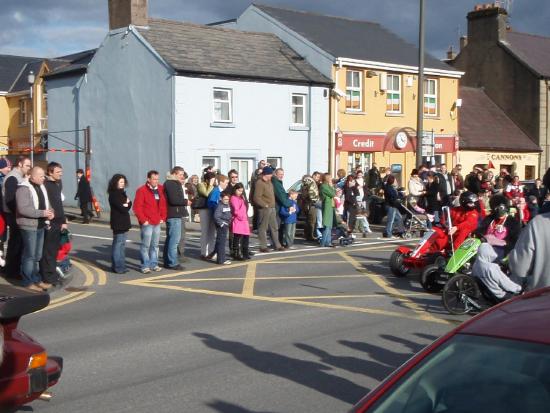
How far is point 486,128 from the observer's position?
40.9 metres

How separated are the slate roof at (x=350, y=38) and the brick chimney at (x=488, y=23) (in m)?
6.78

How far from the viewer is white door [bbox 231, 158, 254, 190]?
3011 centimetres

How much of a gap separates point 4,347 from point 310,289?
7.60 metres

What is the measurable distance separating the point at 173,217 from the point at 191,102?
14.4m

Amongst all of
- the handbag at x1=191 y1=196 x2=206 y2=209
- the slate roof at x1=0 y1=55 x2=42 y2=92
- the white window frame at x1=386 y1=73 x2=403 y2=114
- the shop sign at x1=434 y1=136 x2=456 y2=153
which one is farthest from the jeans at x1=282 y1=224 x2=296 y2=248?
the slate roof at x1=0 y1=55 x2=42 y2=92

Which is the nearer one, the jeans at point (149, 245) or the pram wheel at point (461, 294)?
the pram wheel at point (461, 294)

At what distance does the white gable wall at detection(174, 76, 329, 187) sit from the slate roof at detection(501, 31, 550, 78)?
585 inches

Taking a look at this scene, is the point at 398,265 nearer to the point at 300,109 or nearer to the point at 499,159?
the point at 300,109

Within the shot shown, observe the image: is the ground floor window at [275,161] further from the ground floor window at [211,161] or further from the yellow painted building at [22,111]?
the yellow painted building at [22,111]

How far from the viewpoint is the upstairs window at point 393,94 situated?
114 feet

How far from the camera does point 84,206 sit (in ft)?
82.4

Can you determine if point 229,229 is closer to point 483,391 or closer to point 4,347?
point 4,347

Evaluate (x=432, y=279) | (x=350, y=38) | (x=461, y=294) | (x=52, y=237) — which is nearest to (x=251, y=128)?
(x=350, y=38)

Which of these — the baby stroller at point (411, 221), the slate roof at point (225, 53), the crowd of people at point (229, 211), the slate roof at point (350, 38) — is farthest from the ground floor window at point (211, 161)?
the baby stroller at point (411, 221)
